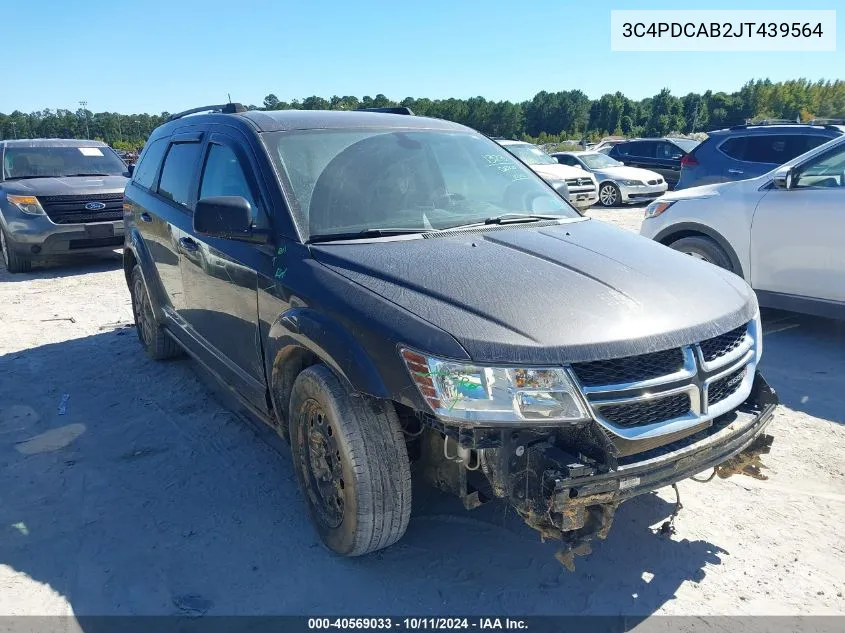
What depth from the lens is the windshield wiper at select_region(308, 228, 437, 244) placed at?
119 inches

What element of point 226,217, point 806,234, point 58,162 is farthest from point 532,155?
point 226,217

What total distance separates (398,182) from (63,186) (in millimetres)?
7957

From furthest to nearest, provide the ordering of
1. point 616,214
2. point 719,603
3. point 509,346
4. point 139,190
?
point 616,214
point 139,190
point 719,603
point 509,346

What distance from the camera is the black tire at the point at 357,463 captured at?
254 cm

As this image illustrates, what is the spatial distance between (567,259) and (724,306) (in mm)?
665

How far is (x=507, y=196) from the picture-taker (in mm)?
3715

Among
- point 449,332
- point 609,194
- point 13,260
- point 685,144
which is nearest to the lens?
point 449,332

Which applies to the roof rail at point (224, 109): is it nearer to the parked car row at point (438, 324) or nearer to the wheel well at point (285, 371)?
the parked car row at point (438, 324)

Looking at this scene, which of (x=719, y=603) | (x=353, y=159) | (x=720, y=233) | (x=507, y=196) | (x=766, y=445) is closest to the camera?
(x=719, y=603)

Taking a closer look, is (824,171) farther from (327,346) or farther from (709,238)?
(327,346)

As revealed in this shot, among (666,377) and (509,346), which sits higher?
(509,346)

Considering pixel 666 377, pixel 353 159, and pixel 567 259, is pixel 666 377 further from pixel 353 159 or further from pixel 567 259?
pixel 353 159

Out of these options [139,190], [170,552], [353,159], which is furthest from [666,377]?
[139,190]

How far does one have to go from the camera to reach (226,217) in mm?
2988
